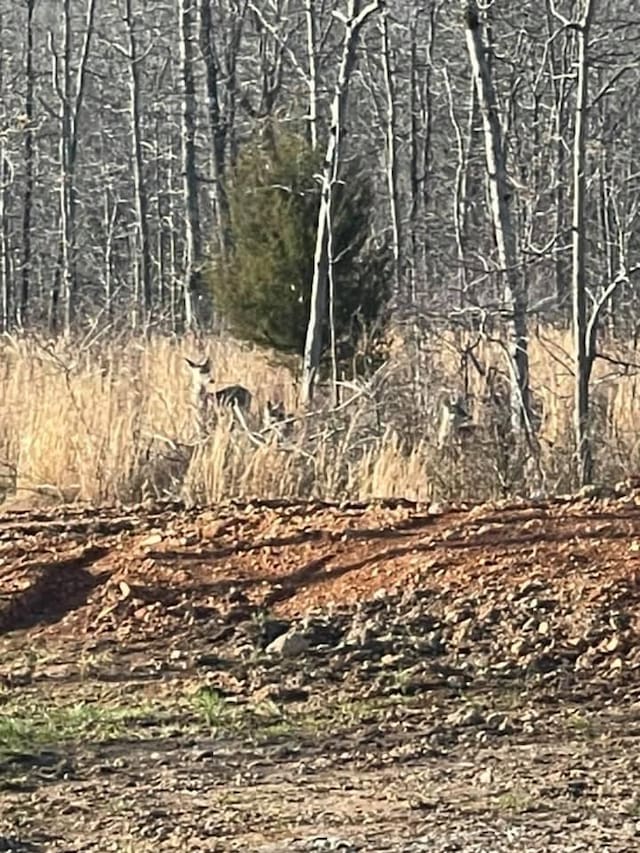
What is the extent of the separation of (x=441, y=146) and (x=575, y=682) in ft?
102

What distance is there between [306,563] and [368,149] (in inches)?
1055

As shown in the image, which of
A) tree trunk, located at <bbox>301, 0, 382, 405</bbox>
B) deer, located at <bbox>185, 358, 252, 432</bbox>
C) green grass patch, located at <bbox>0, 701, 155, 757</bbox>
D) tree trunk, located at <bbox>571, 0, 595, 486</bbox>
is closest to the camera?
green grass patch, located at <bbox>0, 701, 155, 757</bbox>

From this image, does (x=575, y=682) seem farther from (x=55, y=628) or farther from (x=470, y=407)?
(x=470, y=407)

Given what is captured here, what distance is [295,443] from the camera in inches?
376

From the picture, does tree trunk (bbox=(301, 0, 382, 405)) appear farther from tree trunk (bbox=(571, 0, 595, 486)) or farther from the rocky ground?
the rocky ground

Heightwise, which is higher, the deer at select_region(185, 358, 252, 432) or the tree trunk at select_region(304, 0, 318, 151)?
the tree trunk at select_region(304, 0, 318, 151)

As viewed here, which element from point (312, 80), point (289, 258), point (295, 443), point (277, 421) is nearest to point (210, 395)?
point (277, 421)

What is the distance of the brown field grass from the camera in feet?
28.9

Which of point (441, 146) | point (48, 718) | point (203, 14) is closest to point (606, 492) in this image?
point (48, 718)

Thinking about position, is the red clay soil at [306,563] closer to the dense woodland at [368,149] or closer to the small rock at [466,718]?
the small rock at [466,718]

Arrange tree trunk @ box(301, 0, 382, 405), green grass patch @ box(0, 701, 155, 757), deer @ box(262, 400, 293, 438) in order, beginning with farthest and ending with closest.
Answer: tree trunk @ box(301, 0, 382, 405) < deer @ box(262, 400, 293, 438) < green grass patch @ box(0, 701, 155, 757)

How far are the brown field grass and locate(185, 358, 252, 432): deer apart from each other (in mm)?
108

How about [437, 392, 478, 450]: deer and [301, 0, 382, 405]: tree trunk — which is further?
[301, 0, 382, 405]: tree trunk

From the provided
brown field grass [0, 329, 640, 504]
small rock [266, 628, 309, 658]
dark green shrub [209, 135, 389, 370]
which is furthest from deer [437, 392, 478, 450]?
dark green shrub [209, 135, 389, 370]
